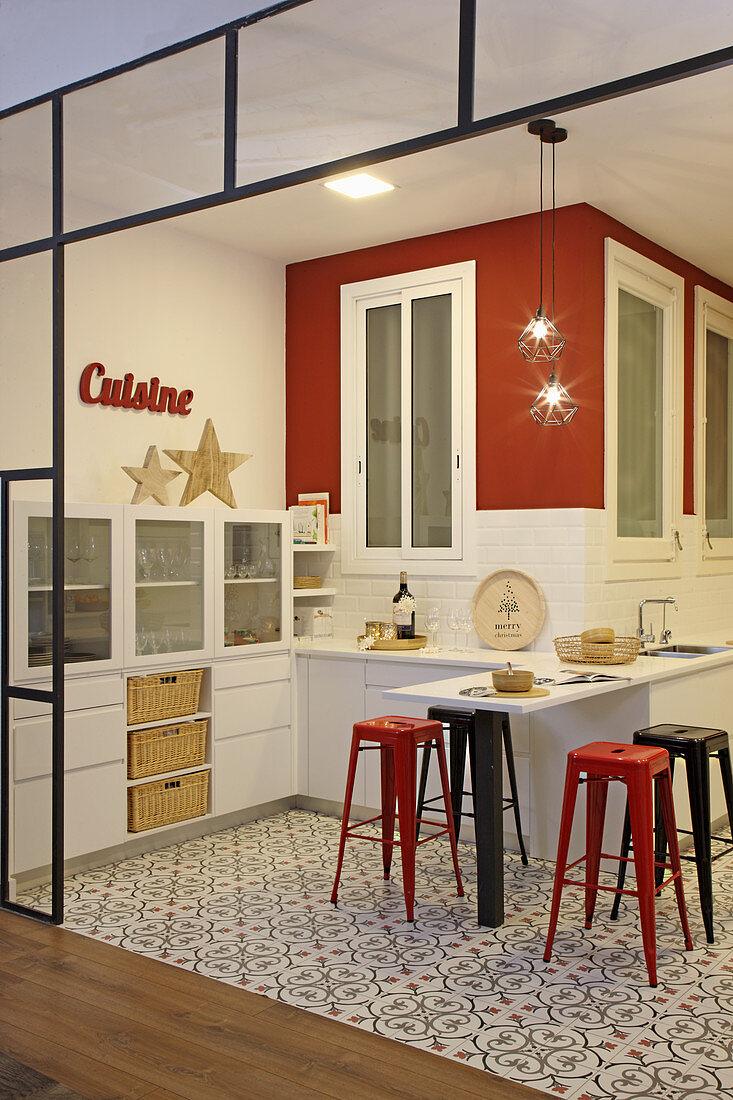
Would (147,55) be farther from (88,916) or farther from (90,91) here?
(88,916)

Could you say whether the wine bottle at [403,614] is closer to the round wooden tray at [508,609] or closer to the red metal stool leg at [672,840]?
the round wooden tray at [508,609]

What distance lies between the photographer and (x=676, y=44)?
259 cm

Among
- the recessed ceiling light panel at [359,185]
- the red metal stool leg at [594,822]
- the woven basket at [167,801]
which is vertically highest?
the recessed ceiling light panel at [359,185]

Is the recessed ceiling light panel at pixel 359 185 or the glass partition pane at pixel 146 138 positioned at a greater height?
the recessed ceiling light panel at pixel 359 185

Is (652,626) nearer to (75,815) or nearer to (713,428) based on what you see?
(713,428)

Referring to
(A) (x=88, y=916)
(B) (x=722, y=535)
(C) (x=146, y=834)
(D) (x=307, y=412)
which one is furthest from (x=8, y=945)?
(B) (x=722, y=535)

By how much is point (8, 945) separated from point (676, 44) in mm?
3659

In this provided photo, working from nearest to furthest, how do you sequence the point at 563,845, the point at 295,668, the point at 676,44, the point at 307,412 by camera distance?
1. the point at 676,44
2. the point at 563,845
3. the point at 295,668
4. the point at 307,412

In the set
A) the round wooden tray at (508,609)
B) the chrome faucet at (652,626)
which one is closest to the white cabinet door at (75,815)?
the round wooden tray at (508,609)

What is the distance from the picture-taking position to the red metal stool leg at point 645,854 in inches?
138

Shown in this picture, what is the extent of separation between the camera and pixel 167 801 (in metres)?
5.07

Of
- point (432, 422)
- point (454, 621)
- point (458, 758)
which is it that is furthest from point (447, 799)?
point (432, 422)

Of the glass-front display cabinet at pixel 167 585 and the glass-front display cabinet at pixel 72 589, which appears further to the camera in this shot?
the glass-front display cabinet at pixel 167 585

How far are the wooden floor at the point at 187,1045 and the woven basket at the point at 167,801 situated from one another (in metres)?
1.28
